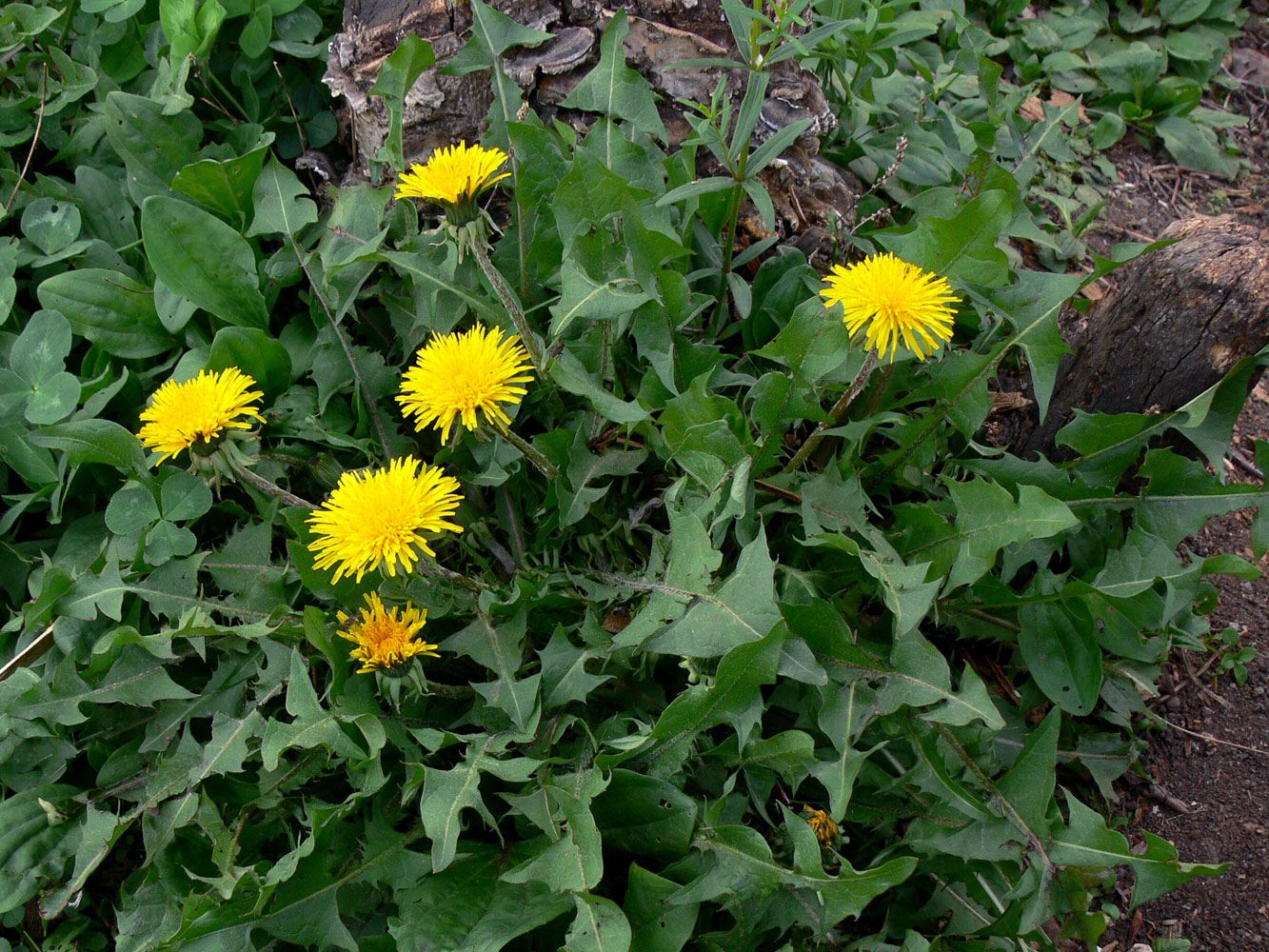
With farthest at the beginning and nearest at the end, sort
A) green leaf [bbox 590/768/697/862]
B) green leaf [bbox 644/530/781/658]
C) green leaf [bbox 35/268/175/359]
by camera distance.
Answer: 1. green leaf [bbox 35/268/175/359]
2. green leaf [bbox 590/768/697/862]
3. green leaf [bbox 644/530/781/658]

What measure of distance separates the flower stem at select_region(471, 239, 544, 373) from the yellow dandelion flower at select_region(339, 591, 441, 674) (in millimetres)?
624

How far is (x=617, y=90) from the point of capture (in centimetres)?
250

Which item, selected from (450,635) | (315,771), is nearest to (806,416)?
(450,635)

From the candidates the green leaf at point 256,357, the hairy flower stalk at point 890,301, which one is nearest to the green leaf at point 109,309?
the green leaf at point 256,357

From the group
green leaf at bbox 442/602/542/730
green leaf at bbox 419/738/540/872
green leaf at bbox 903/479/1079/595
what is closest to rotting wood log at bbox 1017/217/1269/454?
green leaf at bbox 903/479/1079/595

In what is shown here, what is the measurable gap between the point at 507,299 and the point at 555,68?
104 centimetres

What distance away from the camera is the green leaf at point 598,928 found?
1.71m

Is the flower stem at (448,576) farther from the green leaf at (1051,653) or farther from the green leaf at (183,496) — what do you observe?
the green leaf at (1051,653)

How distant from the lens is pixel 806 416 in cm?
219

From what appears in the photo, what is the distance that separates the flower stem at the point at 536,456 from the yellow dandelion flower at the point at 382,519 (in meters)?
0.30

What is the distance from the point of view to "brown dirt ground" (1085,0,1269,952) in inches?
94.0

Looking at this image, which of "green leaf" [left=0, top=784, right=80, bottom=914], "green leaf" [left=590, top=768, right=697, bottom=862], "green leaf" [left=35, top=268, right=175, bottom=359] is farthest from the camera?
"green leaf" [left=35, top=268, right=175, bottom=359]

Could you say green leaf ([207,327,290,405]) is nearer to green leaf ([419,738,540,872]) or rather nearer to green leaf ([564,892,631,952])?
green leaf ([419,738,540,872])

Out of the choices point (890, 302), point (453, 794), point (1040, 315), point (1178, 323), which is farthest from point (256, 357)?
point (1178, 323)
